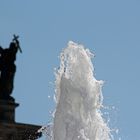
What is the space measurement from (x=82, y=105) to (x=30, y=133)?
10.4 ft

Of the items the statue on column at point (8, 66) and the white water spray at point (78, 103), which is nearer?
the white water spray at point (78, 103)

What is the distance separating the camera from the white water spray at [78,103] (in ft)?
96.3

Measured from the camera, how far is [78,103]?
3000cm

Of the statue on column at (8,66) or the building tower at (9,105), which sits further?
the statue on column at (8,66)

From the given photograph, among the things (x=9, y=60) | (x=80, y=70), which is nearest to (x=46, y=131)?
(x=80, y=70)

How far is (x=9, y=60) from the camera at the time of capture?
3422 cm

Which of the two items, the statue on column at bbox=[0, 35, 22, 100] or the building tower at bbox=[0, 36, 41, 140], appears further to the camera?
the statue on column at bbox=[0, 35, 22, 100]

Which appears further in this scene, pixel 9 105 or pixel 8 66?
pixel 8 66

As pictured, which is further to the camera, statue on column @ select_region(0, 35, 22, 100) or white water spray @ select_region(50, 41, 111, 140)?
statue on column @ select_region(0, 35, 22, 100)

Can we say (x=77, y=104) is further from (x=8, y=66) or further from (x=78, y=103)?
(x=8, y=66)

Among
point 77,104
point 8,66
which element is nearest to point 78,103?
point 77,104

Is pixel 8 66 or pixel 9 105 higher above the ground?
pixel 8 66

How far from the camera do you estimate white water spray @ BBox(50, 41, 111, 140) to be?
29.4 metres

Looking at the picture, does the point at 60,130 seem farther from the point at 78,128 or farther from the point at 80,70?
the point at 80,70
